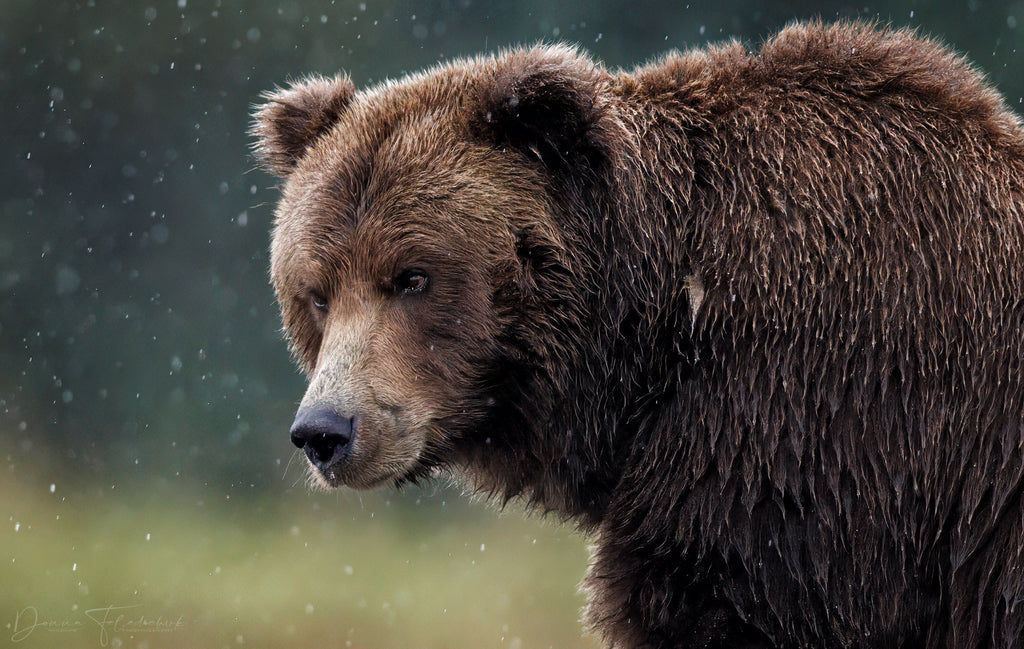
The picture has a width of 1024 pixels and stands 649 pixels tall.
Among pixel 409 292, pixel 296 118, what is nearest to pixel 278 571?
pixel 296 118

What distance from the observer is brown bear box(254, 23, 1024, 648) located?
3.20 meters

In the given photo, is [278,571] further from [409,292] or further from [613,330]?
[613,330]

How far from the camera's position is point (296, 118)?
14.0 feet

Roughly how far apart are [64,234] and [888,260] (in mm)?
12622

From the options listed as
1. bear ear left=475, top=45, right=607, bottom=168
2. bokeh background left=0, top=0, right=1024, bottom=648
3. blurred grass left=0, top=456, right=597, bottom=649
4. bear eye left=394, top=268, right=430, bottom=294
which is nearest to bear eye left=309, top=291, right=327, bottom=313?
bear eye left=394, top=268, right=430, bottom=294

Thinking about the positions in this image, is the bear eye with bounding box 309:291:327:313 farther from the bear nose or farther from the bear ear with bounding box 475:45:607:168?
the bear ear with bounding box 475:45:607:168

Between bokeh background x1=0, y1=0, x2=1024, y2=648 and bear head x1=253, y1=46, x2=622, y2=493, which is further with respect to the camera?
bokeh background x1=0, y1=0, x2=1024, y2=648

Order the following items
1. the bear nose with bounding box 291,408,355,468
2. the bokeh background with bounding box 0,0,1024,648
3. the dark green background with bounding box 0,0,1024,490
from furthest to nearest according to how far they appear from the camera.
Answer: the dark green background with bounding box 0,0,1024,490
the bokeh background with bounding box 0,0,1024,648
the bear nose with bounding box 291,408,355,468

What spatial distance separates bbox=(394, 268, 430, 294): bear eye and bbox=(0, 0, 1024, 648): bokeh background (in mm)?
8829

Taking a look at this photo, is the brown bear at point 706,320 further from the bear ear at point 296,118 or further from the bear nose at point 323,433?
the bear ear at point 296,118

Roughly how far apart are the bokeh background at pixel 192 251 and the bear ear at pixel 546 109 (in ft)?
29.3
